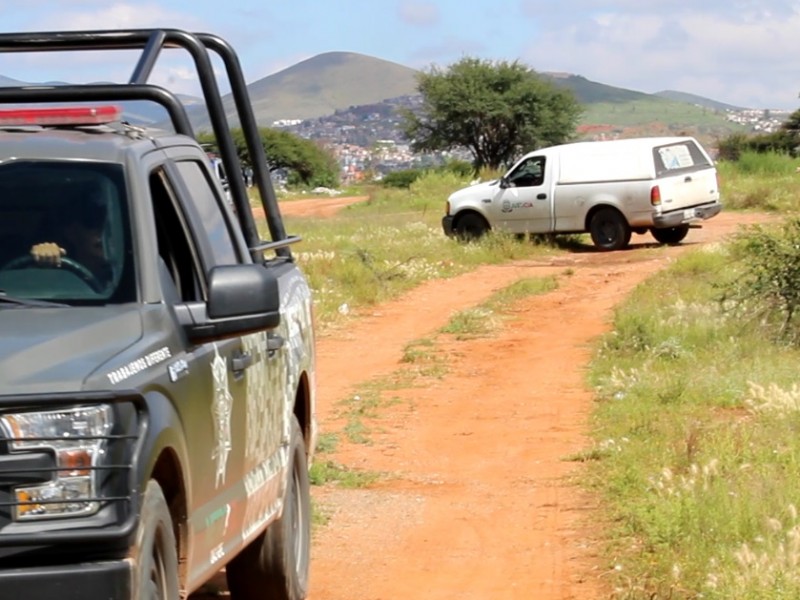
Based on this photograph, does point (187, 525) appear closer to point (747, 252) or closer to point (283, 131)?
point (747, 252)

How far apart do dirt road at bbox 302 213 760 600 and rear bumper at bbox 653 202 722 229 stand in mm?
8027

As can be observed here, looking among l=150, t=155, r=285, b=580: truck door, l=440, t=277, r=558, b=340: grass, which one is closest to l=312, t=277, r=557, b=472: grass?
l=440, t=277, r=558, b=340: grass

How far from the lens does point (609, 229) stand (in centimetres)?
2542

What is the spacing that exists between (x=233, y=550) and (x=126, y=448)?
143 cm

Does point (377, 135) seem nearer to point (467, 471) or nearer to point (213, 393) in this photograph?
point (467, 471)

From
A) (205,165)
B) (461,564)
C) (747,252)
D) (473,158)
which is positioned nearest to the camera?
(205,165)

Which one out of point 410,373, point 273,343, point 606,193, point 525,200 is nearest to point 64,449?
point 273,343

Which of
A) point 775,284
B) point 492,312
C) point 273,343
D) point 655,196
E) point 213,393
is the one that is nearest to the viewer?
point 213,393

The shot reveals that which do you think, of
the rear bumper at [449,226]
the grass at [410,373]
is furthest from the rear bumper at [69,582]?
the rear bumper at [449,226]

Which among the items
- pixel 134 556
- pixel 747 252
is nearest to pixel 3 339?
pixel 134 556

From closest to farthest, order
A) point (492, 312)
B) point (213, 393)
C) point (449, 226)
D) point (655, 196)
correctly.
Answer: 1. point (213, 393)
2. point (492, 312)
3. point (655, 196)
4. point (449, 226)

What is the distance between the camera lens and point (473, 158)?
5884 centimetres

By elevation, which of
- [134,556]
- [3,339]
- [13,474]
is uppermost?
[3,339]

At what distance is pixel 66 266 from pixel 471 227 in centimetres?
2214
